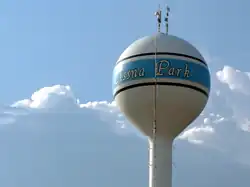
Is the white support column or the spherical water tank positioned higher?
the spherical water tank

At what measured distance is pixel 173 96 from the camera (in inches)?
989

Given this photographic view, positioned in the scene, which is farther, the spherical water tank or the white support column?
the white support column

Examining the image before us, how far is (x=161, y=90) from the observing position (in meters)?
25.0

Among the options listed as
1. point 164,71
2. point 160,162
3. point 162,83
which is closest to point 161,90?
point 162,83

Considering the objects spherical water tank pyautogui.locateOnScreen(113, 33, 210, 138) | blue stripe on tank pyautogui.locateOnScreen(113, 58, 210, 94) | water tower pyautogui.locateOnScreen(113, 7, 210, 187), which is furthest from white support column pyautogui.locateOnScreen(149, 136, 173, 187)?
blue stripe on tank pyautogui.locateOnScreen(113, 58, 210, 94)

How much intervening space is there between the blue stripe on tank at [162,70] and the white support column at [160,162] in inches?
110

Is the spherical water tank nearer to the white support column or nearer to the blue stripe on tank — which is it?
the blue stripe on tank

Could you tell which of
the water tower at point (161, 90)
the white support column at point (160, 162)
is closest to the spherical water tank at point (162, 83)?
the water tower at point (161, 90)

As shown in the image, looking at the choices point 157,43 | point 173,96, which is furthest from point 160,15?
point 173,96

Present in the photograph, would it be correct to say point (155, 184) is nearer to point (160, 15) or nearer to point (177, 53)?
point (177, 53)

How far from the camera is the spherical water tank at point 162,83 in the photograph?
25.0 meters

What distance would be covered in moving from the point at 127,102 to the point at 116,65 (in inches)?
66.2

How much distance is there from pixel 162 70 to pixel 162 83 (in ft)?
1.64

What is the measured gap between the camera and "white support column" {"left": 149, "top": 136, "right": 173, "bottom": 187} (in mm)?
25766
